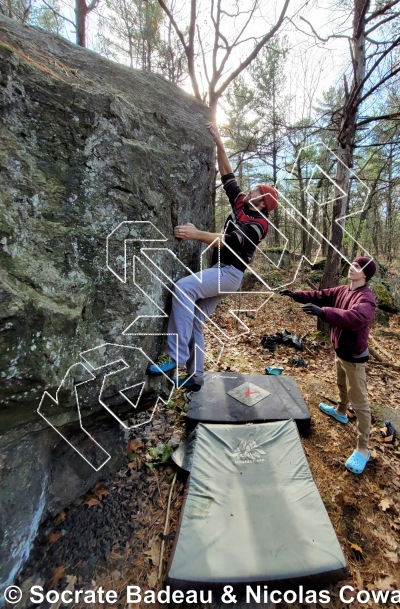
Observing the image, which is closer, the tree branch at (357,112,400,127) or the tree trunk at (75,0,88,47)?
the tree branch at (357,112,400,127)

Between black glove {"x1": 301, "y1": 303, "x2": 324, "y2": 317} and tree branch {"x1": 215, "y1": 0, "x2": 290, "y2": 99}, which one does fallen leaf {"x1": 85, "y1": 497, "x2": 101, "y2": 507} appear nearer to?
black glove {"x1": 301, "y1": 303, "x2": 324, "y2": 317}

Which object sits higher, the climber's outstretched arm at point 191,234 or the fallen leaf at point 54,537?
the climber's outstretched arm at point 191,234

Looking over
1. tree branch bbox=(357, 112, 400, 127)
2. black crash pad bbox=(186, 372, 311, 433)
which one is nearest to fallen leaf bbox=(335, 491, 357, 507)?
black crash pad bbox=(186, 372, 311, 433)

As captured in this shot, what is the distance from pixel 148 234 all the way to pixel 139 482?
9.28ft

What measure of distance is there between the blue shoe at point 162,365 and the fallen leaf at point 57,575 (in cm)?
187

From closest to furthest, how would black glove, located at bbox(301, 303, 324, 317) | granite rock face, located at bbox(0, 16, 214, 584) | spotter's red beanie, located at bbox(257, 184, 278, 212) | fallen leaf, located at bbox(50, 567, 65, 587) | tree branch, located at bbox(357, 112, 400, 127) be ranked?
granite rock face, located at bbox(0, 16, 214, 584), fallen leaf, located at bbox(50, 567, 65, 587), black glove, located at bbox(301, 303, 324, 317), spotter's red beanie, located at bbox(257, 184, 278, 212), tree branch, located at bbox(357, 112, 400, 127)

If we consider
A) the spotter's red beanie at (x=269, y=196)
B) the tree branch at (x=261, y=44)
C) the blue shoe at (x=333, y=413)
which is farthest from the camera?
Answer: the tree branch at (x=261, y=44)

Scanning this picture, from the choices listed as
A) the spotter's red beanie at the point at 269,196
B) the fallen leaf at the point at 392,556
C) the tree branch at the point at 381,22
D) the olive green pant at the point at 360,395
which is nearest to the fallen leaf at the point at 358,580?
the fallen leaf at the point at 392,556

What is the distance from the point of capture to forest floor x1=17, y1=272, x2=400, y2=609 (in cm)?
244

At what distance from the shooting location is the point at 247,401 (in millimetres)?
4109

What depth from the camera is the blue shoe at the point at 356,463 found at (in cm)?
332

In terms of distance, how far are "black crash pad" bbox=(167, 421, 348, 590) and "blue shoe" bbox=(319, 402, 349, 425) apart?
1.16 meters

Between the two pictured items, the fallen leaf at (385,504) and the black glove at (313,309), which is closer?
the black glove at (313,309)

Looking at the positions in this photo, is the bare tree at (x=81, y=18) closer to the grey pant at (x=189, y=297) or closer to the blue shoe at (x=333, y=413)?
the grey pant at (x=189, y=297)
